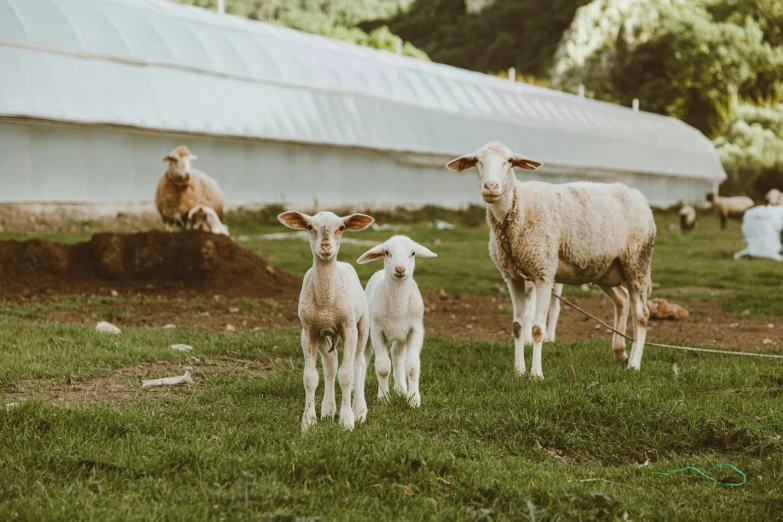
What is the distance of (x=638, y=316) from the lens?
9508mm

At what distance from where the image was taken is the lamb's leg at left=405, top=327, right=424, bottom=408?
23.1 ft

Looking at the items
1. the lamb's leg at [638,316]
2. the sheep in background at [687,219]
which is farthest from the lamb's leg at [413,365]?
the sheep in background at [687,219]

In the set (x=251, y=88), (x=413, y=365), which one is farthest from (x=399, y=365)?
(x=251, y=88)

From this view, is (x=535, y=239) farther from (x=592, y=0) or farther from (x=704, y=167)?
(x=592, y=0)

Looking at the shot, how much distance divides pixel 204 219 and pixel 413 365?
36.9 feet

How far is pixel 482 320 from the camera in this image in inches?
498

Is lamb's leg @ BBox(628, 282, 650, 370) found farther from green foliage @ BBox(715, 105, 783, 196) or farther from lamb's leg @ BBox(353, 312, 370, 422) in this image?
green foliage @ BBox(715, 105, 783, 196)

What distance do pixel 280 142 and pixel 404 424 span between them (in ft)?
72.0

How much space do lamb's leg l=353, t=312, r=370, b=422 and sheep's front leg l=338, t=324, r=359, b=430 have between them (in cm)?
11

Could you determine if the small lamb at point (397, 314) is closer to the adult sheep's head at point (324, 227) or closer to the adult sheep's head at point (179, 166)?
the adult sheep's head at point (324, 227)

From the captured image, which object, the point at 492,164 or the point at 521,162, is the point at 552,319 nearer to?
the point at 521,162

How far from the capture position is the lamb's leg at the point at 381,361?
23.2 feet

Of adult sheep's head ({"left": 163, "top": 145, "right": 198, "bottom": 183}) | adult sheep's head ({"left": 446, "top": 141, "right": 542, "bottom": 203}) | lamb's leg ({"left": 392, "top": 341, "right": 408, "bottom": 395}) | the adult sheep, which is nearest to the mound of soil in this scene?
adult sheep's head ({"left": 163, "top": 145, "right": 198, "bottom": 183})

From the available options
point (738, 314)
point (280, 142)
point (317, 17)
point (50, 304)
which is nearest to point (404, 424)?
point (50, 304)
